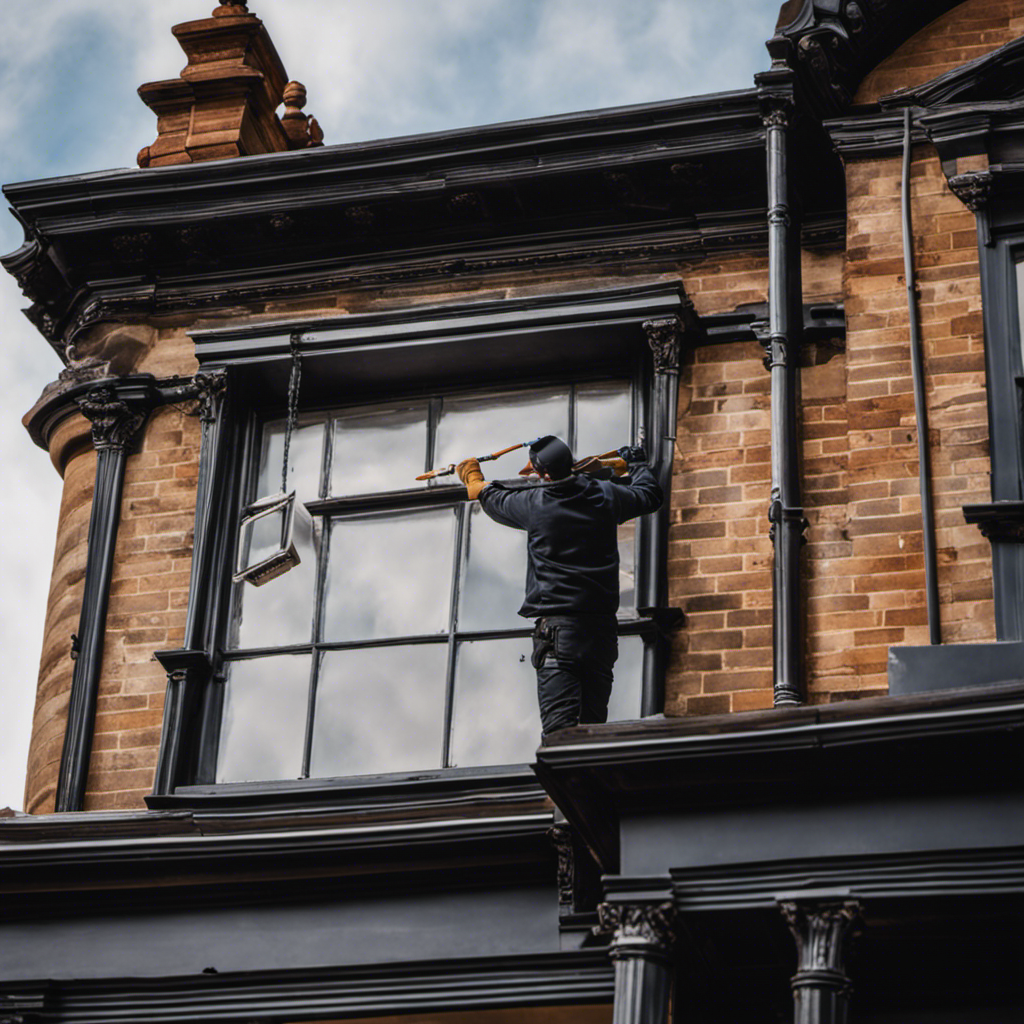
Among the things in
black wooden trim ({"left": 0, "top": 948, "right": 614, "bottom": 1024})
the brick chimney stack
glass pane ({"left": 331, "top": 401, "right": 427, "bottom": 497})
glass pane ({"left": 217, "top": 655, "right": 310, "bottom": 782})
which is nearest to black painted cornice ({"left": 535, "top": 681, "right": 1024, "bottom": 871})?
black wooden trim ({"left": 0, "top": 948, "right": 614, "bottom": 1024})

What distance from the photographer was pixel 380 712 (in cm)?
1086

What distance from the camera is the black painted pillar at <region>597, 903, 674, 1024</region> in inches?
318

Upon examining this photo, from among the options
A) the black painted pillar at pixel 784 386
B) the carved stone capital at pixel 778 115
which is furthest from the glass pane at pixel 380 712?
the carved stone capital at pixel 778 115

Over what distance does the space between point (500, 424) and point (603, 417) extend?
629 mm

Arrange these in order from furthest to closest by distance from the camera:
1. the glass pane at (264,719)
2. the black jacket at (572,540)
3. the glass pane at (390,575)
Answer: the glass pane at (390,575) → the glass pane at (264,719) → the black jacket at (572,540)

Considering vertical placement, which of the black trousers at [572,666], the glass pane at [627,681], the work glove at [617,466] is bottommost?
the black trousers at [572,666]

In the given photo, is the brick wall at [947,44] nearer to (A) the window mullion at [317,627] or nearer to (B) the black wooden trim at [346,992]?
(A) the window mullion at [317,627]

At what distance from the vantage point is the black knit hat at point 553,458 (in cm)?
966

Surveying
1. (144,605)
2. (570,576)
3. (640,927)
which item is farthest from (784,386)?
(144,605)

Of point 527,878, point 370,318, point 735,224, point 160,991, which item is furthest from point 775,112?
point 160,991

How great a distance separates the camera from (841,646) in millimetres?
9617

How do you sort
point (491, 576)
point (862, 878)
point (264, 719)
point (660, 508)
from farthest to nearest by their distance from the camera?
point (491, 576), point (264, 719), point (660, 508), point (862, 878)

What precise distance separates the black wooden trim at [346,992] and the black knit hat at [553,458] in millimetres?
2322

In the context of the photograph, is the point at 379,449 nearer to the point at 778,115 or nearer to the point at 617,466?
the point at 617,466
